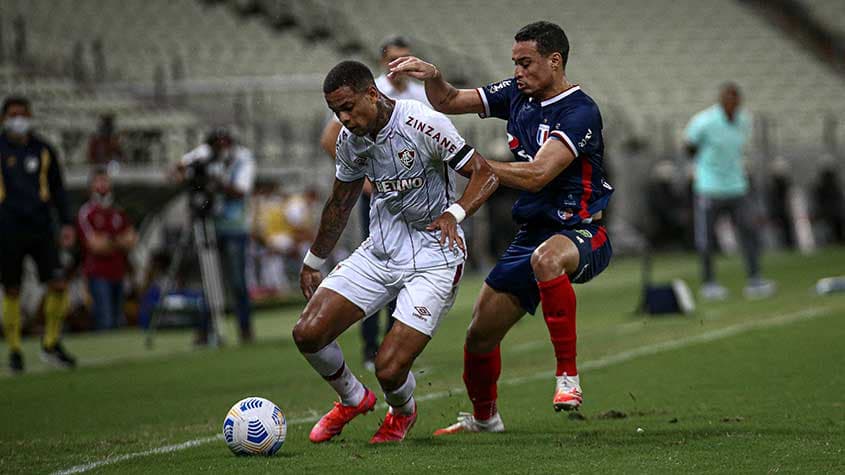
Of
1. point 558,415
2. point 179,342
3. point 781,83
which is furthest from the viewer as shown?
point 781,83

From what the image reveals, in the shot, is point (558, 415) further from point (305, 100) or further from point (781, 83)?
point (781, 83)

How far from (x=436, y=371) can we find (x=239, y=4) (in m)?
24.0

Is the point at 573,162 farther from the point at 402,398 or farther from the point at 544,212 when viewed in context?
the point at 402,398

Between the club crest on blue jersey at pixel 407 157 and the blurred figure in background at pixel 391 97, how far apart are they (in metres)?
1.94

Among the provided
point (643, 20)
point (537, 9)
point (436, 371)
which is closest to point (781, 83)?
point (643, 20)

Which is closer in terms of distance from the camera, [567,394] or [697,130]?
[567,394]

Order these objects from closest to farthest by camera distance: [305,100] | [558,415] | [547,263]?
[547,263]
[558,415]
[305,100]

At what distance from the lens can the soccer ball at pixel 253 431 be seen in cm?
654

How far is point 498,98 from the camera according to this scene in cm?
745

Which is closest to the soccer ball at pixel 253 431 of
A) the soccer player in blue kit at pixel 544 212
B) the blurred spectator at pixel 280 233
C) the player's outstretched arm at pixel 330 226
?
the player's outstretched arm at pixel 330 226

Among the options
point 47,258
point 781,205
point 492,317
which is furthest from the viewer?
point 781,205

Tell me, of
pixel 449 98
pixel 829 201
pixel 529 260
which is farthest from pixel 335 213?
pixel 829 201

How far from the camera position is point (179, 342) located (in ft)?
51.1

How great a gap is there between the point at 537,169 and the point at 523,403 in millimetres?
2264
